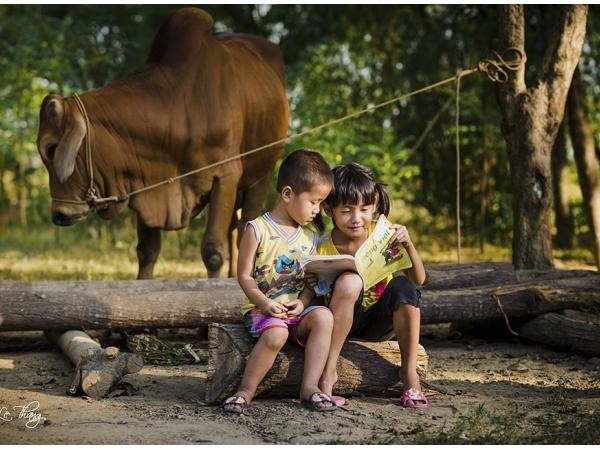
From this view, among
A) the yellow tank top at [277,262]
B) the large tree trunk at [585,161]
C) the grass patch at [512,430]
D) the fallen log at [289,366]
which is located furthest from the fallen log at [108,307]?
the large tree trunk at [585,161]

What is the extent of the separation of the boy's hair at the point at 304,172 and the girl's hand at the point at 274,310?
0.54 meters

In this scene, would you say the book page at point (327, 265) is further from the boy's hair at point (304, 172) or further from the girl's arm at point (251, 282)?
the boy's hair at point (304, 172)

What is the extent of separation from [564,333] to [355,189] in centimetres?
239

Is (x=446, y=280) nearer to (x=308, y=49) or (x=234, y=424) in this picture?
(x=234, y=424)

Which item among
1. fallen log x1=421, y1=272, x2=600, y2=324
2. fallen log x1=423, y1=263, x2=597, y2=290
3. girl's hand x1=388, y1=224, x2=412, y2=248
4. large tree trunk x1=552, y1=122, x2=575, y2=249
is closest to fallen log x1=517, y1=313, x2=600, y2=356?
fallen log x1=421, y1=272, x2=600, y2=324

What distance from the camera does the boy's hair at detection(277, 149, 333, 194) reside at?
4.86 metres

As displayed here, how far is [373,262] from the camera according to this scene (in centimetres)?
502

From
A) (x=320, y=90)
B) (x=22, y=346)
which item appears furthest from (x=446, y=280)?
(x=320, y=90)

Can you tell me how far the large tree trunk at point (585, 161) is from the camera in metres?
9.46

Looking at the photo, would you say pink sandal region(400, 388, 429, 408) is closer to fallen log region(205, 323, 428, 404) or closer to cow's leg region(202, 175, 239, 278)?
fallen log region(205, 323, 428, 404)

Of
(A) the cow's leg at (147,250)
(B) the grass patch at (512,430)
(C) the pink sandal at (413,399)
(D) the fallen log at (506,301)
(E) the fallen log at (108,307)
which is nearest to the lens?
(B) the grass patch at (512,430)

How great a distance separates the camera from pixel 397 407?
5.02 m

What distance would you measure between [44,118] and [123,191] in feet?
2.65

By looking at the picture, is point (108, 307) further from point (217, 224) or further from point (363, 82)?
point (363, 82)
